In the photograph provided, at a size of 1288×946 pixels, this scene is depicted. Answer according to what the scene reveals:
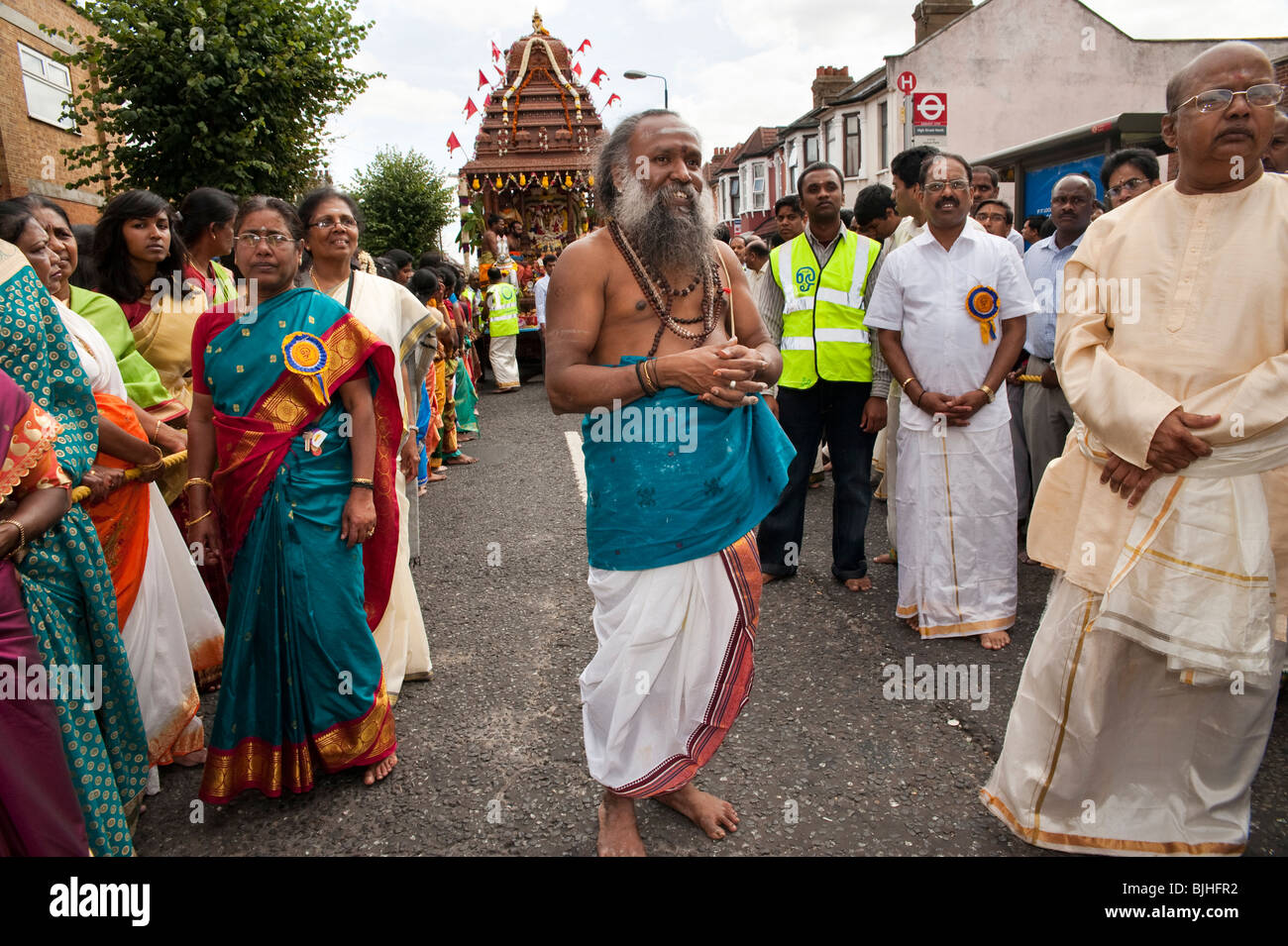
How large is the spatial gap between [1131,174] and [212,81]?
8.42m

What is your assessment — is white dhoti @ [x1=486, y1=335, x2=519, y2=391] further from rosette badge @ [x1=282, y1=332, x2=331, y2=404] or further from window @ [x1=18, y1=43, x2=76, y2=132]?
rosette badge @ [x1=282, y1=332, x2=331, y2=404]

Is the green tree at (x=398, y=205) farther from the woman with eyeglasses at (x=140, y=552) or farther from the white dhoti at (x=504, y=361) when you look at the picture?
the woman with eyeglasses at (x=140, y=552)

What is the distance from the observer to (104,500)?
287 centimetres

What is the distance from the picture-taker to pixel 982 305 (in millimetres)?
3957

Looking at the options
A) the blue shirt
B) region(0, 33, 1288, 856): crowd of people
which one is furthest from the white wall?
region(0, 33, 1288, 856): crowd of people

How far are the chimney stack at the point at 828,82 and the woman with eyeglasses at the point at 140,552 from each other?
98.8 feet

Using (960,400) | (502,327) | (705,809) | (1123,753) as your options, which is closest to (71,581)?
(705,809)

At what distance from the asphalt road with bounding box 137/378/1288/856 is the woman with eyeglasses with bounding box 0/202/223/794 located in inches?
8.5

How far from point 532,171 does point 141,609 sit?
16.0m

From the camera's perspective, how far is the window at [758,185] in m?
37.8

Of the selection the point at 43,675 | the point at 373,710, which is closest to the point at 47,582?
the point at 43,675

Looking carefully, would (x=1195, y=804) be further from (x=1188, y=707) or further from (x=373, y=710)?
(x=373, y=710)

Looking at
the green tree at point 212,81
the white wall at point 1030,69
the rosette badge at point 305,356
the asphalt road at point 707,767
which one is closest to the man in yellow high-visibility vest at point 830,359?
the asphalt road at point 707,767

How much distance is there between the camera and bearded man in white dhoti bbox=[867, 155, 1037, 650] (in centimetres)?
396
